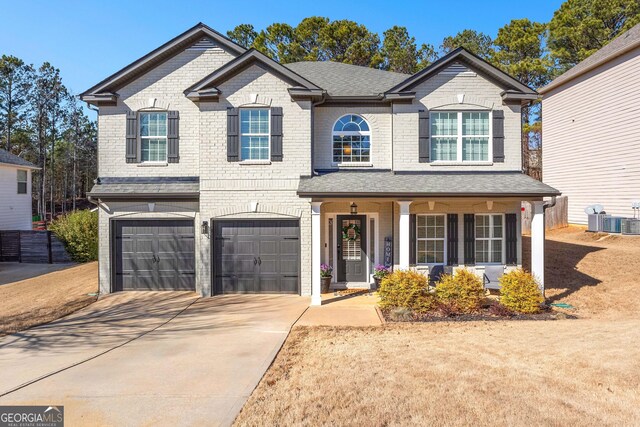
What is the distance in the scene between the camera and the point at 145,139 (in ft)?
38.0

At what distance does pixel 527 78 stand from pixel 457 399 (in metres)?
32.8

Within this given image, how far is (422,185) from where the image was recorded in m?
10.4

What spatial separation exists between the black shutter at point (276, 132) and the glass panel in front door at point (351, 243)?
300cm

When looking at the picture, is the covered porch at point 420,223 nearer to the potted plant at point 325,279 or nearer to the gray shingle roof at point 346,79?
the potted plant at point 325,279

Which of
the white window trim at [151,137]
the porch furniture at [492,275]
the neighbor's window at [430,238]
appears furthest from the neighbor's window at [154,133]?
the porch furniture at [492,275]

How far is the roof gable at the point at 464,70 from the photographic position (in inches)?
432

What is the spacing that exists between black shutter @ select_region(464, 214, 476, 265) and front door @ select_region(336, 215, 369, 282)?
2985 mm

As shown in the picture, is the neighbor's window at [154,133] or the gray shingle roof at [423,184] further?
the neighbor's window at [154,133]

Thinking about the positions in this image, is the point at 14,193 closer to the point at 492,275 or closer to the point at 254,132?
the point at 254,132

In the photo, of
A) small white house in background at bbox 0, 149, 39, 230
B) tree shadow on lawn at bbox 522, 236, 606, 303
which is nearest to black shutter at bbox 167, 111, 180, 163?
tree shadow on lawn at bbox 522, 236, 606, 303

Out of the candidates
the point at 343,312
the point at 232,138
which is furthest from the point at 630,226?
the point at 232,138

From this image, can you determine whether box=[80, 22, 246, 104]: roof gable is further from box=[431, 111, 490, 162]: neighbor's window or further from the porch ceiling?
box=[431, 111, 490, 162]: neighbor's window

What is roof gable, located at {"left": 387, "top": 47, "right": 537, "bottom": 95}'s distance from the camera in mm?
10961

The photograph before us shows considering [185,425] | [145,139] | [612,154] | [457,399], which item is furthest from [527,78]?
[185,425]
